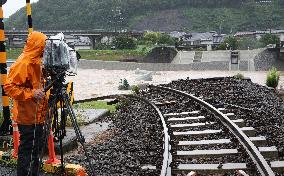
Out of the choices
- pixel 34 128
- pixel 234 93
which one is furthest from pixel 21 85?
pixel 234 93

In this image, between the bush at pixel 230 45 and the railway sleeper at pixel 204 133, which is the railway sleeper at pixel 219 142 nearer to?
the railway sleeper at pixel 204 133

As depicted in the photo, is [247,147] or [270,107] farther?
[270,107]

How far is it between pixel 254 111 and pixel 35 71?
5.89 meters

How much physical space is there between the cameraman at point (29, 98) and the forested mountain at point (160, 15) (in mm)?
91023

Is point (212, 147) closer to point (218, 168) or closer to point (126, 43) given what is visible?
point (218, 168)

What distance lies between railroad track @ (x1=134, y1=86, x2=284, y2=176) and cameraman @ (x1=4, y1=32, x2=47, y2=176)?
1.53m

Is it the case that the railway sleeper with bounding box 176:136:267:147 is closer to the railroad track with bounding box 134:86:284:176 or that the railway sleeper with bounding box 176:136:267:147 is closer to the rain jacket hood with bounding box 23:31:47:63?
the railroad track with bounding box 134:86:284:176

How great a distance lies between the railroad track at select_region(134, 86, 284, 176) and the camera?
5285mm

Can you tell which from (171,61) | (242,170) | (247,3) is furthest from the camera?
(247,3)

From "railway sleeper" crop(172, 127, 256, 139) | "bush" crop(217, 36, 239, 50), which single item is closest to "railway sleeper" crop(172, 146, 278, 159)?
"railway sleeper" crop(172, 127, 256, 139)

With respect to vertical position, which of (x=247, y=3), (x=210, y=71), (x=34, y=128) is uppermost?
(x=247, y=3)

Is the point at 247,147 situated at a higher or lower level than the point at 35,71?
lower

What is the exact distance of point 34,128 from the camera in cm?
462

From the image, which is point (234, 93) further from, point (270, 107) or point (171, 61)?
point (171, 61)
